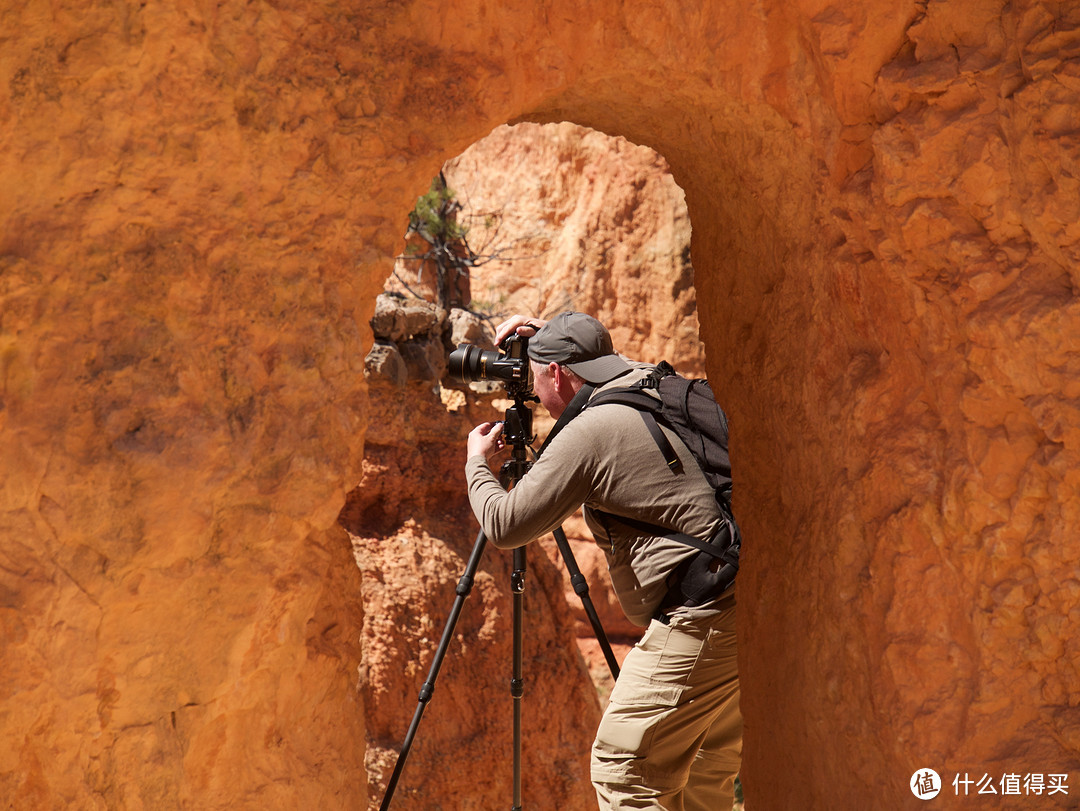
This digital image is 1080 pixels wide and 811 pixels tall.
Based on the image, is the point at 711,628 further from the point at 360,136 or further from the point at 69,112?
the point at 69,112

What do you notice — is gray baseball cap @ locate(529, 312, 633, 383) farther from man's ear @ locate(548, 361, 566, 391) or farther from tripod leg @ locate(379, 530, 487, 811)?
tripod leg @ locate(379, 530, 487, 811)

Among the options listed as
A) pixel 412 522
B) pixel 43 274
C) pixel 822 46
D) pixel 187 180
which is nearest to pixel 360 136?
pixel 187 180

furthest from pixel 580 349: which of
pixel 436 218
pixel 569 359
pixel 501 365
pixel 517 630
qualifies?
pixel 436 218

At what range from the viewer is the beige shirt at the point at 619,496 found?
1.99 m

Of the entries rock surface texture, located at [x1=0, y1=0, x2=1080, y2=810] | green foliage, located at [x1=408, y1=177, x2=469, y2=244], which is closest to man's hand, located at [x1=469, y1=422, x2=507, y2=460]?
rock surface texture, located at [x1=0, y1=0, x2=1080, y2=810]

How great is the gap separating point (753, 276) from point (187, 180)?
1278mm

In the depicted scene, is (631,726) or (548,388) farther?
(548,388)

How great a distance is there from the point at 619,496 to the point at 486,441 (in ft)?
1.25

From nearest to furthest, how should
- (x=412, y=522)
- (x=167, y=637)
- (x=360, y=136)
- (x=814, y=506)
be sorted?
(x=167, y=637) < (x=360, y=136) < (x=814, y=506) < (x=412, y=522)

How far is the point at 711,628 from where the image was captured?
213 centimetres

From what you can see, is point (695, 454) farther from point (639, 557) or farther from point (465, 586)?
point (465, 586)

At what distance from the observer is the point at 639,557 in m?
2.07

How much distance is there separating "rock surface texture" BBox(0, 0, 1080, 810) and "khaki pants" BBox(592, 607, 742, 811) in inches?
7.3

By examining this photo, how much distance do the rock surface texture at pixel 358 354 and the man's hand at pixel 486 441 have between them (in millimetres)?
377
